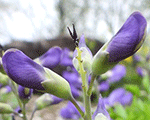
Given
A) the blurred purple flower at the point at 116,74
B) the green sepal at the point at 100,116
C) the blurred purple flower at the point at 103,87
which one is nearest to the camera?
the green sepal at the point at 100,116

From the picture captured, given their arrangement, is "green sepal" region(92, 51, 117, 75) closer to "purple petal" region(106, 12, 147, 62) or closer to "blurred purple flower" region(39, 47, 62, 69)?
"purple petal" region(106, 12, 147, 62)

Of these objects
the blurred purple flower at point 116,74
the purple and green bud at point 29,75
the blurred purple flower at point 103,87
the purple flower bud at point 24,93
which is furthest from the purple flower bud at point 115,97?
the purple and green bud at point 29,75

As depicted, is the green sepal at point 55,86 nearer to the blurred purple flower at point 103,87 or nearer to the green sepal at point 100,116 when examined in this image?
the green sepal at point 100,116

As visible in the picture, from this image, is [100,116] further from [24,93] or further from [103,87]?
[103,87]

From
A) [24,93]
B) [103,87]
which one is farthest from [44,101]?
[103,87]

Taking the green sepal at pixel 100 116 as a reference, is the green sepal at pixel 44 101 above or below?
below

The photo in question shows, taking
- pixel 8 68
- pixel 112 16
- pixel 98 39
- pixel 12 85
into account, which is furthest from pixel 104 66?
pixel 112 16

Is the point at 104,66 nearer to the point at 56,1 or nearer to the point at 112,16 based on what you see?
the point at 112,16
